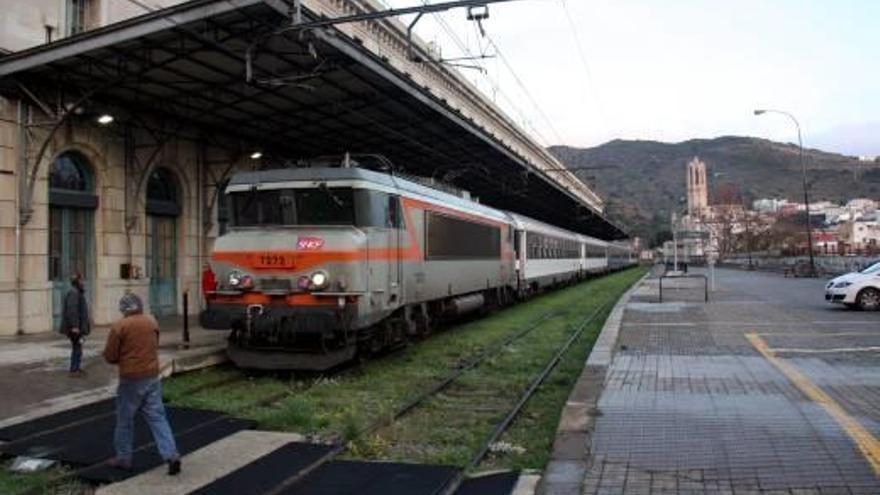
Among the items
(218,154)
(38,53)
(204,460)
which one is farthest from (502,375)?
(218,154)

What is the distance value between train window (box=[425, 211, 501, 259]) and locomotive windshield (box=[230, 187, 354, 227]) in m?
3.36

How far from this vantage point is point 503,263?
25.6 m

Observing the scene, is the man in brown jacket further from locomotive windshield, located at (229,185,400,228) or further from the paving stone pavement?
locomotive windshield, located at (229,185,400,228)

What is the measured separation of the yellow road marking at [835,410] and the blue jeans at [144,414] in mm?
5774

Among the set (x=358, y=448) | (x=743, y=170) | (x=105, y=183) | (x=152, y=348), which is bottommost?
(x=358, y=448)

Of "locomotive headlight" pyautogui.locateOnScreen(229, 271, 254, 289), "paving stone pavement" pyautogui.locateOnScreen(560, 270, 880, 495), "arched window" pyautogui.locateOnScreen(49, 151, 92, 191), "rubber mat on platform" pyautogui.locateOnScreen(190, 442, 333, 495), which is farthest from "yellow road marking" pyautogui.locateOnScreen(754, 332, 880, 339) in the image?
"arched window" pyautogui.locateOnScreen(49, 151, 92, 191)

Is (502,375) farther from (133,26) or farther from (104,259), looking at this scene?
(104,259)

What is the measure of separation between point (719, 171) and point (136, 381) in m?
145

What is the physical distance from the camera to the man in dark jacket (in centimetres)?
1262

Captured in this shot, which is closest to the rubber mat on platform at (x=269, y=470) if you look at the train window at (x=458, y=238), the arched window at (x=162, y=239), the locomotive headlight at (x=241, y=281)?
the locomotive headlight at (x=241, y=281)

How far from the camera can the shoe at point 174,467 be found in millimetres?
7828

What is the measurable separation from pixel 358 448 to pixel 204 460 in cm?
147

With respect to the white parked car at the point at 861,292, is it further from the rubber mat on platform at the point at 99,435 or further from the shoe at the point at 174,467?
the shoe at the point at 174,467

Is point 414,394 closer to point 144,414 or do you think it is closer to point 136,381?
point 144,414
